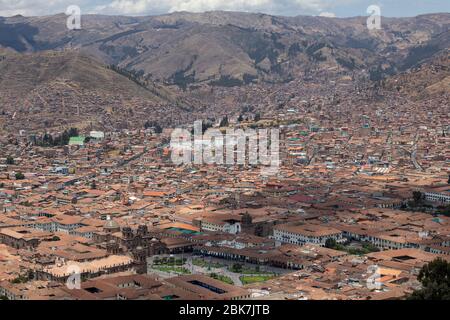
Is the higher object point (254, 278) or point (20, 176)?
point (254, 278)

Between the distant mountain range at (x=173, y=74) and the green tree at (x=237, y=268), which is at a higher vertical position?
the distant mountain range at (x=173, y=74)

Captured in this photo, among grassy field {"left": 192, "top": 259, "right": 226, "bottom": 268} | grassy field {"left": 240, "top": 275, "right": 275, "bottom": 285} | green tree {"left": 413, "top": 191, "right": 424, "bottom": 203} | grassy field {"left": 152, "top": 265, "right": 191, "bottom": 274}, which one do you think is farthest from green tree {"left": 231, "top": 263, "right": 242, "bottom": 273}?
green tree {"left": 413, "top": 191, "right": 424, "bottom": 203}

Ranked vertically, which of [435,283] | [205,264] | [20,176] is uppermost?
[435,283]

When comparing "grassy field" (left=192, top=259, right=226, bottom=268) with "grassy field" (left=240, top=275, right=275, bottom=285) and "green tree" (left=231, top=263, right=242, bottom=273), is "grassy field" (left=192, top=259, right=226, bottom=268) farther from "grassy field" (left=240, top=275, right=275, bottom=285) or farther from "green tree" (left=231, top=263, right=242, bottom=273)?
"grassy field" (left=240, top=275, right=275, bottom=285)

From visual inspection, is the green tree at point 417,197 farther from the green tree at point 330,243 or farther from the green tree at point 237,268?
the green tree at point 237,268

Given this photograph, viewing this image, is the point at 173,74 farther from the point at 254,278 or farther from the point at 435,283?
the point at 435,283

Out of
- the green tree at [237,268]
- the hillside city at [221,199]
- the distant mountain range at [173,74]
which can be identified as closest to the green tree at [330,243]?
the hillside city at [221,199]

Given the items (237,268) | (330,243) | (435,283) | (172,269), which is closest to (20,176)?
(172,269)

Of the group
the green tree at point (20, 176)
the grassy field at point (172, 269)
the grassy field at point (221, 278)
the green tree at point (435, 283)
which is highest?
the green tree at point (435, 283)
